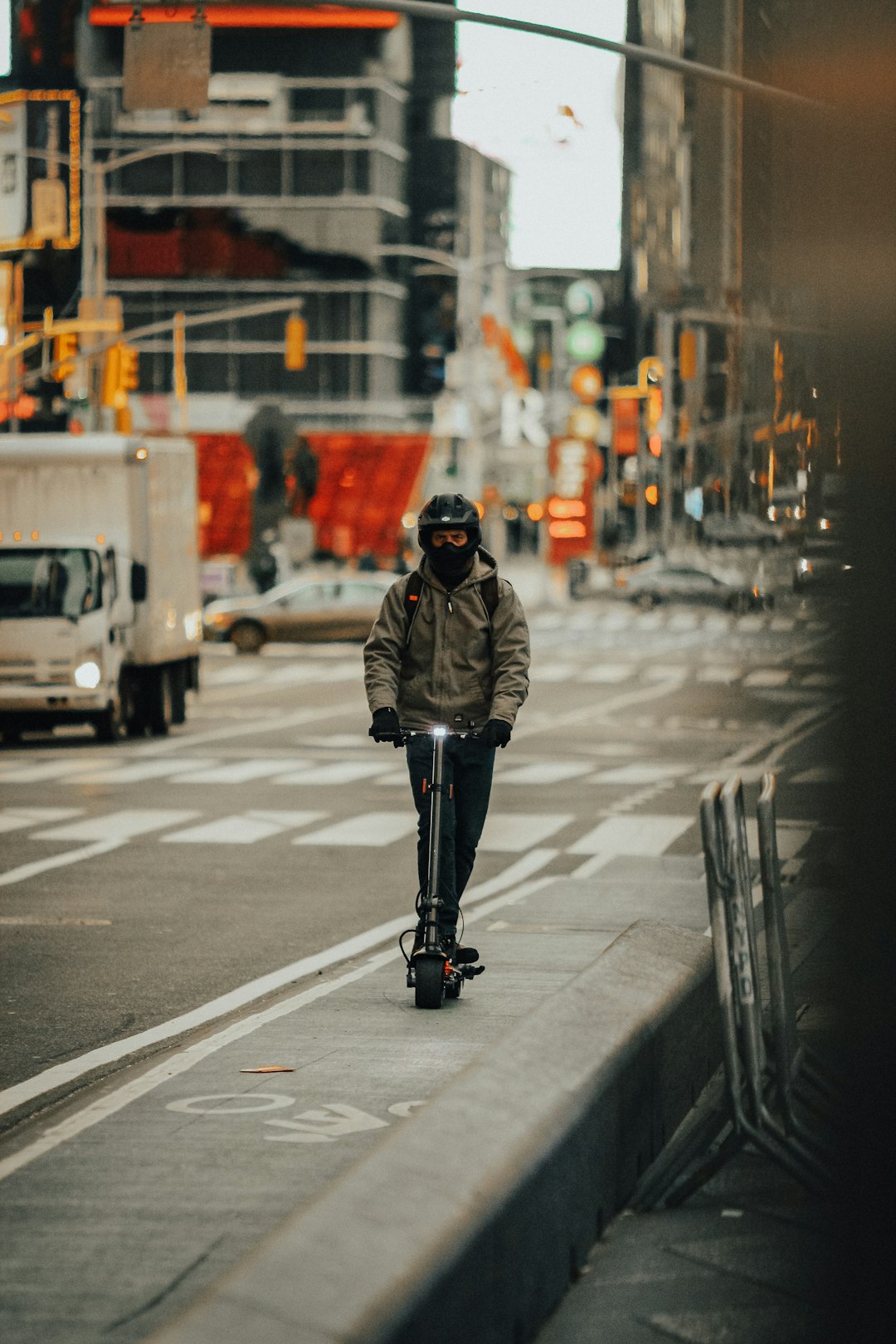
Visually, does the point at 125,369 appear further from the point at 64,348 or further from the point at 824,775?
the point at 824,775

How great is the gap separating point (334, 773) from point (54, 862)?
6.95m

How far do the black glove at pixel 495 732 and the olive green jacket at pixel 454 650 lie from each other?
0.14 metres

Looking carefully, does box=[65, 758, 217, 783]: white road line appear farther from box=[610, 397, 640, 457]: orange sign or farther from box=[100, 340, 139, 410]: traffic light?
box=[610, 397, 640, 457]: orange sign

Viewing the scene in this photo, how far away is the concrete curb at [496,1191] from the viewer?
134 inches

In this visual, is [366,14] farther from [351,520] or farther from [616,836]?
[616,836]

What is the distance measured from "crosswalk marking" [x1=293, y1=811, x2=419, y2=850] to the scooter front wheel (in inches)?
253

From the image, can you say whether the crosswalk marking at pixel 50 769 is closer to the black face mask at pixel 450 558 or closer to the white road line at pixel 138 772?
the white road line at pixel 138 772

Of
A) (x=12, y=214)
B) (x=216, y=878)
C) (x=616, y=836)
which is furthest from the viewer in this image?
(x=12, y=214)

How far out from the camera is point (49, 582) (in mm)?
24391

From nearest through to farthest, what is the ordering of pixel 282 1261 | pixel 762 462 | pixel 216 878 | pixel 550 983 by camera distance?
pixel 282 1261, pixel 762 462, pixel 550 983, pixel 216 878

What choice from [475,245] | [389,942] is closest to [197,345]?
[475,245]

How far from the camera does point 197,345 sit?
73.4m

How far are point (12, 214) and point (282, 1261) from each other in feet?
102

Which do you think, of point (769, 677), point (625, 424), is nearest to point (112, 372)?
point (769, 677)
